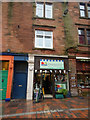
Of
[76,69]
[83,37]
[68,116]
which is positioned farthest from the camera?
[83,37]

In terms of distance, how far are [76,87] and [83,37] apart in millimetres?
5544

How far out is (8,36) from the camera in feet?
26.9

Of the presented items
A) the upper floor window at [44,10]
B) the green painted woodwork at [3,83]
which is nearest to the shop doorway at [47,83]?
the green painted woodwork at [3,83]

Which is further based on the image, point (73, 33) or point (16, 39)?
point (73, 33)

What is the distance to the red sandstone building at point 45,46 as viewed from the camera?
25.6ft

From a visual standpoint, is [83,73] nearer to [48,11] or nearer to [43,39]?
[43,39]

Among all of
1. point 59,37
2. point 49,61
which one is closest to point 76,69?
point 49,61

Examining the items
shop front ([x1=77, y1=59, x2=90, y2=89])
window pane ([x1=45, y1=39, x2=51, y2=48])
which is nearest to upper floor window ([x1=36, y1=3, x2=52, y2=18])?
window pane ([x1=45, y1=39, x2=51, y2=48])

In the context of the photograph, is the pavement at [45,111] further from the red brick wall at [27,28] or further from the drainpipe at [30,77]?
the red brick wall at [27,28]

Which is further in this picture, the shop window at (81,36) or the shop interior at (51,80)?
the shop window at (81,36)

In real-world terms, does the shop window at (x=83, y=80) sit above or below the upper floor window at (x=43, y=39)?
below

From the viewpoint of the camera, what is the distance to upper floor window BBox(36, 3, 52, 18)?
9.25 meters

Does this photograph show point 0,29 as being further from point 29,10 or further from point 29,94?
point 29,94

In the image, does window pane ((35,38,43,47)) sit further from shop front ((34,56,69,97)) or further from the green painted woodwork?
the green painted woodwork
